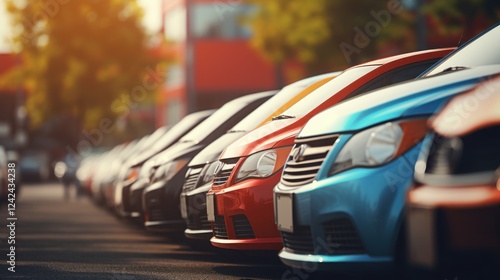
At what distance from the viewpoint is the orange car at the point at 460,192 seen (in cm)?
408

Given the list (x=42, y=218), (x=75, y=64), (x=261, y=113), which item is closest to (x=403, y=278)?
(x=261, y=113)

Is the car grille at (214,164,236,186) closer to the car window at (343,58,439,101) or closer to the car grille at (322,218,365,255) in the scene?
the car window at (343,58,439,101)

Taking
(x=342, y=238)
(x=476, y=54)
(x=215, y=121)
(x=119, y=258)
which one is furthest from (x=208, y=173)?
(x=342, y=238)

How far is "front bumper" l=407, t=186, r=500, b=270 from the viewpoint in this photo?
4051 millimetres

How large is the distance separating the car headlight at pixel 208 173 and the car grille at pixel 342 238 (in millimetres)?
3291

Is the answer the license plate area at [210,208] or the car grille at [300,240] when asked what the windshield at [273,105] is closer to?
the license plate area at [210,208]

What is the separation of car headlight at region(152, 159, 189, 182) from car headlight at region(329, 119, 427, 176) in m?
4.99

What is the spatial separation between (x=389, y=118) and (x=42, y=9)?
135 feet

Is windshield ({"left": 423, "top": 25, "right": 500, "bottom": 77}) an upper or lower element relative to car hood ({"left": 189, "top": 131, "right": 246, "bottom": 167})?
upper

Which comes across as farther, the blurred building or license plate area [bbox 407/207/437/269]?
the blurred building

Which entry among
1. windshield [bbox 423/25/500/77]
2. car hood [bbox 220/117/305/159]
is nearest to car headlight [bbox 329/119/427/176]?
windshield [bbox 423/25/500/77]

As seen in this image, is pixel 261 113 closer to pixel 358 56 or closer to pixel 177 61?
pixel 358 56

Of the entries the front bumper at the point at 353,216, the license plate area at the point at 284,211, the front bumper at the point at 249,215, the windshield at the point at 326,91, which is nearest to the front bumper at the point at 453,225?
the front bumper at the point at 353,216

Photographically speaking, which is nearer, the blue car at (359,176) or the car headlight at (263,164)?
the blue car at (359,176)
